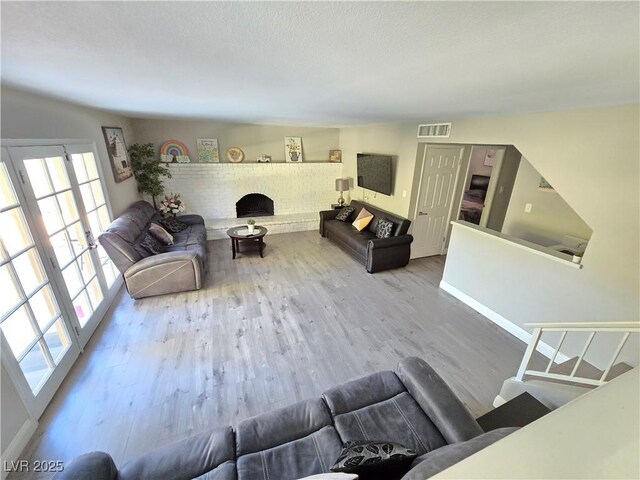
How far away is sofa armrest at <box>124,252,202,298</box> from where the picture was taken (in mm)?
3282

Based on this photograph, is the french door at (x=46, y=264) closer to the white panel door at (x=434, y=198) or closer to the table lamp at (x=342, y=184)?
the table lamp at (x=342, y=184)

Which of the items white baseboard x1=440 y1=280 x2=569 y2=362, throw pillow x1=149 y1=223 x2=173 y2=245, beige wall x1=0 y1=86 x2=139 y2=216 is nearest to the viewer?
beige wall x1=0 y1=86 x2=139 y2=216

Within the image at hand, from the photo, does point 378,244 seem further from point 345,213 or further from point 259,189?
point 259,189

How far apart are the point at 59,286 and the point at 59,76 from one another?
1.71 m

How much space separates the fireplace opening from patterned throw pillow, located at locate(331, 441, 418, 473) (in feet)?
18.3

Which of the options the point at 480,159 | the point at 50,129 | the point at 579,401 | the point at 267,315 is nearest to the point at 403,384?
A: the point at 579,401

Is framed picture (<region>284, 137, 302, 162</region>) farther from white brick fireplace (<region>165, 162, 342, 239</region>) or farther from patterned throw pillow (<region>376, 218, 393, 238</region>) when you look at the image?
patterned throw pillow (<region>376, 218, 393, 238</region>)

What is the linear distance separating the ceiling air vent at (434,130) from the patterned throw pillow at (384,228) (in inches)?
57.0

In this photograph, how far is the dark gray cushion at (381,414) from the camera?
1.45 m

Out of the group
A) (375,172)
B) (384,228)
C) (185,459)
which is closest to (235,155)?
→ (375,172)

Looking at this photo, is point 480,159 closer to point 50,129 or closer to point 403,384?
point 403,384

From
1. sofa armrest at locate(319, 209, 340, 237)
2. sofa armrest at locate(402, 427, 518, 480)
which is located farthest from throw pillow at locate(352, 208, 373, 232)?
sofa armrest at locate(402, 427, 518, 480)

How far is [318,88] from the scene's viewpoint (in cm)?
180

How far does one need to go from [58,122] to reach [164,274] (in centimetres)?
192
